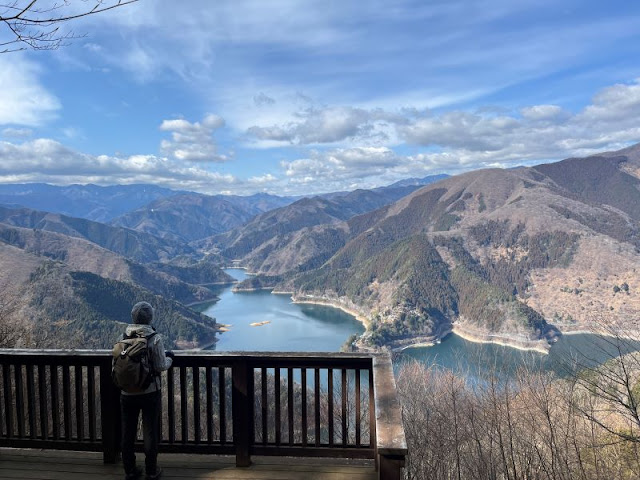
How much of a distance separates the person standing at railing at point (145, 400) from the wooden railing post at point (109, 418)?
246mm

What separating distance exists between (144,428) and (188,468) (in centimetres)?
58

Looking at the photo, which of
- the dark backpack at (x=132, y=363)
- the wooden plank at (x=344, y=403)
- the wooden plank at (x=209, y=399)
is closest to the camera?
the dark backpack at (x=132, y=363)

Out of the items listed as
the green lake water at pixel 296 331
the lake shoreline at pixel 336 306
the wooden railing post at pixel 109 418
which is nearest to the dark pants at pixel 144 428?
the wooden railing post at pixel 109 418

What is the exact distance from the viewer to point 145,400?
3.74 m

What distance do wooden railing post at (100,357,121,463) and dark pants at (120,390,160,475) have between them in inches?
15.1

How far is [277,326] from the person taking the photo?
4459 inches

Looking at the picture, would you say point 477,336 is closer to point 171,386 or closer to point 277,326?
point 277,326

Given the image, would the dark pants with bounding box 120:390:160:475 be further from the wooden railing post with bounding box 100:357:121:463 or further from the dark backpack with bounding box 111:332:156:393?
the wooden railing post with bounding box 100:357:121:463

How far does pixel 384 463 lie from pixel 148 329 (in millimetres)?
2100

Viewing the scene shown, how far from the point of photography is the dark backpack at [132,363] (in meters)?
3.55

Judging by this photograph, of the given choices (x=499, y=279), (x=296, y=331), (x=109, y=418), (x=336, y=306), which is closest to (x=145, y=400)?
(x=109, y=418)

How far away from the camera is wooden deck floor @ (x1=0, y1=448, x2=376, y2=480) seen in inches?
153

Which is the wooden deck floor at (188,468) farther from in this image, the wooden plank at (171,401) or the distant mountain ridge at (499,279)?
the distant mountain ridge at (499,279)

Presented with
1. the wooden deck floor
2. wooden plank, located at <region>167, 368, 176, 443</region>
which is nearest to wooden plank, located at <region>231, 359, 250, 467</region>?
the wooden deck floor
